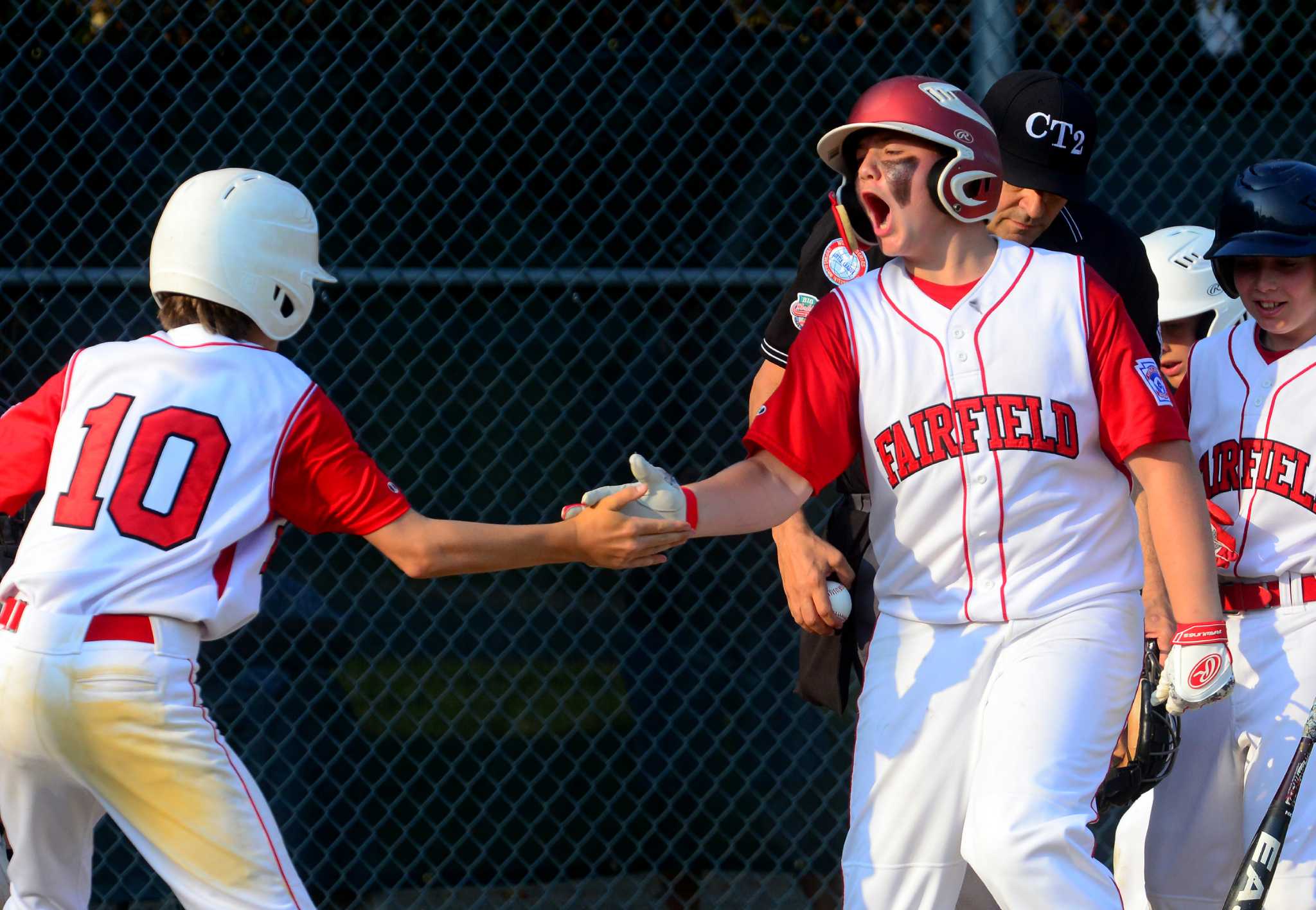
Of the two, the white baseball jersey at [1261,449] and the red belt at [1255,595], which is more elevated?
the white baseball jersey at [1261,449]

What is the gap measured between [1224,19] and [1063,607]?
10.2ft

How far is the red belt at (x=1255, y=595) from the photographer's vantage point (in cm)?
308

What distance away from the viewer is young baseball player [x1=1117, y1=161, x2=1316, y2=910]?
303cm

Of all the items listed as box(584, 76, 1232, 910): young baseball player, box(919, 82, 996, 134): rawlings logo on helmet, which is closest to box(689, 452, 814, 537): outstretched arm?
box(584, 76, 1232, 910): young baseball player

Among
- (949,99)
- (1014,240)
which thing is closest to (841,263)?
(1014,240)

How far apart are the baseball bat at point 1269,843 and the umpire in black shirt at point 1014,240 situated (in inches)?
33.9

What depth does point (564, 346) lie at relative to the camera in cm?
465

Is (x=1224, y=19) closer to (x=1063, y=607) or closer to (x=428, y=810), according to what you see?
(x=1063, y=607)

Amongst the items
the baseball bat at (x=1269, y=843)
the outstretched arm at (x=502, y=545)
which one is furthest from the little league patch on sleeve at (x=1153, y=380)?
the outstretched arm at (x=502, y=545)

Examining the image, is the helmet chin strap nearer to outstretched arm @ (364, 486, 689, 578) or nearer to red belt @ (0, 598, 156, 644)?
outstretched arm @ (364, 486, 689, 578)

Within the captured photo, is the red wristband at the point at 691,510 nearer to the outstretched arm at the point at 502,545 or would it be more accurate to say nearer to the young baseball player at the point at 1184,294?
the outstretched arm at the point at 502,545

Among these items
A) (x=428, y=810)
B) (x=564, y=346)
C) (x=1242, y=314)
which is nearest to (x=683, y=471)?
(x=564, y=346)

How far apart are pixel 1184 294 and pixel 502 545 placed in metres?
1.98

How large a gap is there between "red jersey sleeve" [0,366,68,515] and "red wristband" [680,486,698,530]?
3.78 feet
